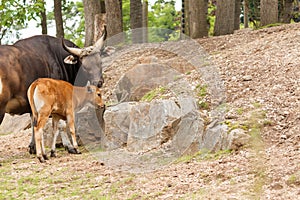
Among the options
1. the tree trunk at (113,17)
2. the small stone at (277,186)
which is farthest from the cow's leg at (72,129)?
the tree trunk at (113,17)

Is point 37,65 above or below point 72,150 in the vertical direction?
above

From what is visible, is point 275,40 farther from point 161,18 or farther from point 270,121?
point 161,18

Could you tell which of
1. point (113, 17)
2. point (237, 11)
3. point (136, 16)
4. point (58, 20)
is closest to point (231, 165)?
point (113, 17)

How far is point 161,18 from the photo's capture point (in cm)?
4312

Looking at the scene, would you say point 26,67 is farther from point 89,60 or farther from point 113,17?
point 113,17

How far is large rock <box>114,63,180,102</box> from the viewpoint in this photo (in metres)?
11.1

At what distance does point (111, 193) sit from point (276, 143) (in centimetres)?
211

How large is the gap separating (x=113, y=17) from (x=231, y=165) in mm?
9804

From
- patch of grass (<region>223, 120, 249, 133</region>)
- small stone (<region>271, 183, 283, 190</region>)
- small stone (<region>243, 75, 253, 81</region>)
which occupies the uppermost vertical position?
small stone (<region>243, 75, 253, 81</region>)

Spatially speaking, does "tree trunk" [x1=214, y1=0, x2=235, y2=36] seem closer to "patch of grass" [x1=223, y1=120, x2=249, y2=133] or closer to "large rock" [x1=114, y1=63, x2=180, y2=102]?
"large rock" [x1=114, y1=63, x2=180, y2=102]

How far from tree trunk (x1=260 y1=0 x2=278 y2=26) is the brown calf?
6486 millimetres

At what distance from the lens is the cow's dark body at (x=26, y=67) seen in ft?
30.7

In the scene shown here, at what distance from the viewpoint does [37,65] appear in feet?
33.0

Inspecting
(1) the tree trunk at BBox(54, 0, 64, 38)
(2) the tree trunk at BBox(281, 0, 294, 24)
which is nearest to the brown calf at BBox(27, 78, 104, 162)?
(1) the tree trunk at BBox(54, 0, 64, 38)
